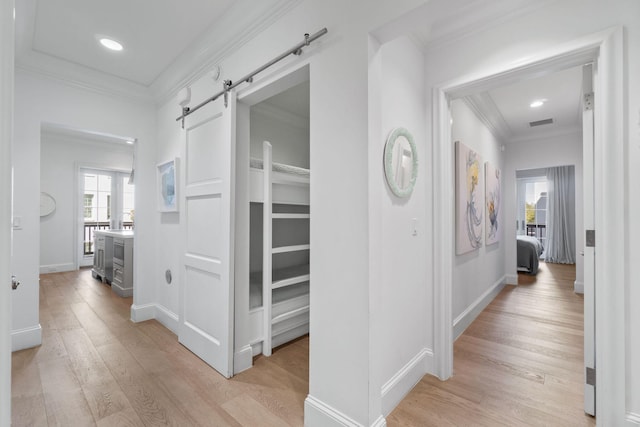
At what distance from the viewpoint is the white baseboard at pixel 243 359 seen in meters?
2.22

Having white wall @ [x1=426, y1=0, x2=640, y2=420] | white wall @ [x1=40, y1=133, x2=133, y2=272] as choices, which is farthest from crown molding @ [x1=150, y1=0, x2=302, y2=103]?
white wall @ [x1=40, y1=133, x2=133, y2=272]

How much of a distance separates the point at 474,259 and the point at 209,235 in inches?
115

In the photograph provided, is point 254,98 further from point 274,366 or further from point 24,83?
point 24,83

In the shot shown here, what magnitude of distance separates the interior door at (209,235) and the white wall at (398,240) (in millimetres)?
1125

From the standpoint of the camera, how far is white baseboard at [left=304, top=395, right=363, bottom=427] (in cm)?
151

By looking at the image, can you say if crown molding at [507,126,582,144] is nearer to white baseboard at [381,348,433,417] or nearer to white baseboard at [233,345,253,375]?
white baseboard at [381,348,433,417]

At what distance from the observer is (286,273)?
3.02 metres

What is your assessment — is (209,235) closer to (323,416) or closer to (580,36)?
(323,416)

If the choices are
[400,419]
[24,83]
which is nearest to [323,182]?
[400,419]

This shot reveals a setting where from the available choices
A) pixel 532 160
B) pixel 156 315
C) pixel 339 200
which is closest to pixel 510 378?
pixel 339 200

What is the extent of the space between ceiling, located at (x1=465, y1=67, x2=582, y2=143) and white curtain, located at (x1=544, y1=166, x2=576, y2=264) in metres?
3.16

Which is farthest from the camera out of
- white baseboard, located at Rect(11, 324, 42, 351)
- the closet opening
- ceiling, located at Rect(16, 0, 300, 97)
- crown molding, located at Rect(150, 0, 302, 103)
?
white baseboard, located at Rect(11, 324, 42, 351)

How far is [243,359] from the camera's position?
2273 mm

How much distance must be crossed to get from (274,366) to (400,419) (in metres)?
1.03
